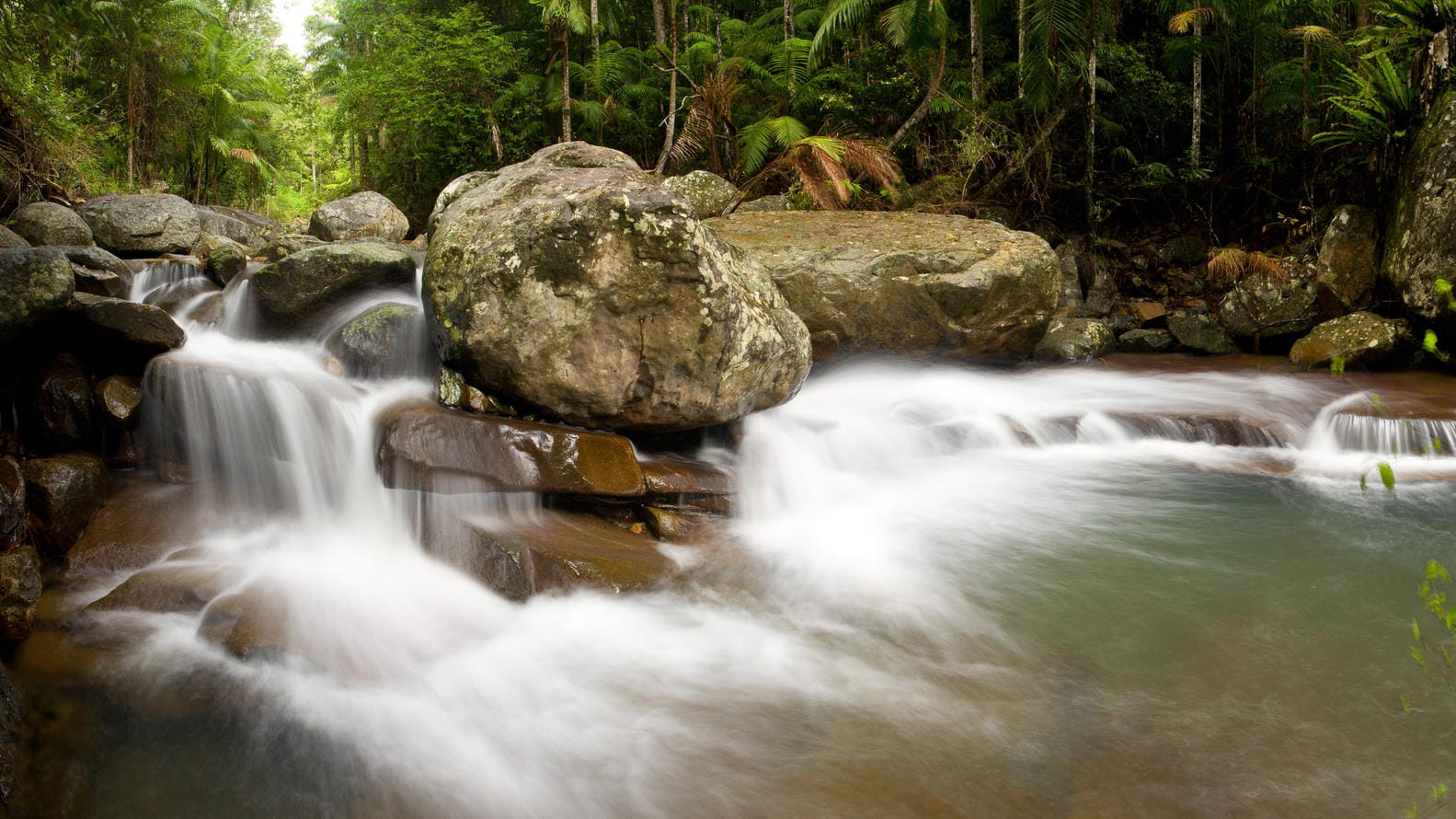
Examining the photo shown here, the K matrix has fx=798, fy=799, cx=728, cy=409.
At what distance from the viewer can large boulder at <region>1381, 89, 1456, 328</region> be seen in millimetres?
8414

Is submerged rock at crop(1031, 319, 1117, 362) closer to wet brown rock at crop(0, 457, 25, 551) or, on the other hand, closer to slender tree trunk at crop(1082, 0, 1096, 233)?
slender tree trunk at crop(1082, 0, 1096, 233)

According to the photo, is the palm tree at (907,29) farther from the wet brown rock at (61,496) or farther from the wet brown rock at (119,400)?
the wet brown rock at (61,496)

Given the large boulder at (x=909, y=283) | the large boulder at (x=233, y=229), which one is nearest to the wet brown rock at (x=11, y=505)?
the large boulder at (x=909, y=283)

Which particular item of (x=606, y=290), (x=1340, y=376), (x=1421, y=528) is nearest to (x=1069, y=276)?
(x=1340, y=376)

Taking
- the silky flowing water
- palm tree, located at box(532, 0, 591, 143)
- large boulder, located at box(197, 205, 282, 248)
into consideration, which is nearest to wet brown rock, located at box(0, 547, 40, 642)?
the silky flowing water

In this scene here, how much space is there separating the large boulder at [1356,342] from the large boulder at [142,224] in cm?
1448

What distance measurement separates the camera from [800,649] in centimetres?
397

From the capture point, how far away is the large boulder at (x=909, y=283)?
8227 millimetres

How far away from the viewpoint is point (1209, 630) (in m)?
3.93

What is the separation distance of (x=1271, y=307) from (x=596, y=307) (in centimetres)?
939

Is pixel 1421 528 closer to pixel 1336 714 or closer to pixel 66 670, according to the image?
pixel 1336 714

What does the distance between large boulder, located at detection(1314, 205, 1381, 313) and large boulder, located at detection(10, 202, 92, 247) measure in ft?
49.0

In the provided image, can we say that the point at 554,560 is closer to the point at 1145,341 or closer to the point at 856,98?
the point at 1145,341

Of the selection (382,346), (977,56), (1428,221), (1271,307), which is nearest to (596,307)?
(382,346)
